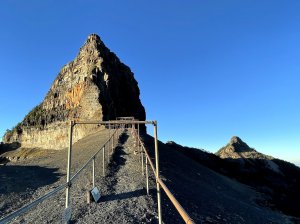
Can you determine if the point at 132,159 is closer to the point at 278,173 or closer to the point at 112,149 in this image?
the point at 112,149

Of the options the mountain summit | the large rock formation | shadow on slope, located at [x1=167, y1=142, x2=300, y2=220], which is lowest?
shadow on slope, located at [x1=167, y1=142, x2=300, y2=220]

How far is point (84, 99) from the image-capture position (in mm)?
65125

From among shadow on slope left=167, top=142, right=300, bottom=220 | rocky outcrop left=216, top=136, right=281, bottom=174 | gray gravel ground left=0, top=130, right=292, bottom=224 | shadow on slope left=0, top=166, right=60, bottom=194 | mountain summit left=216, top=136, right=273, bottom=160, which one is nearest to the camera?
gray gravel ground left=0, top=130, right=292, bottom=224

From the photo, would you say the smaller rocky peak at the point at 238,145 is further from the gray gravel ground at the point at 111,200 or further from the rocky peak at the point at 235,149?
the gray gravel ground at the point at 111,200

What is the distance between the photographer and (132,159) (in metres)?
21.2

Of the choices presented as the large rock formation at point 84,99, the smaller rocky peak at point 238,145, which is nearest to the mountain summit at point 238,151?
the smaller rocky peak at point 238,145

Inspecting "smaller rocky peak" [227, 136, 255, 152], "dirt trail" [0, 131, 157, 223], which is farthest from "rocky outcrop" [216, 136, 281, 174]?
"dirt trail" [0, 131, 157, 223]

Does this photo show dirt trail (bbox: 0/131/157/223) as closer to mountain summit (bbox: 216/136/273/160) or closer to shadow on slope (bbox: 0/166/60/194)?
shadow on slope (bbox: 0/166/60/194)

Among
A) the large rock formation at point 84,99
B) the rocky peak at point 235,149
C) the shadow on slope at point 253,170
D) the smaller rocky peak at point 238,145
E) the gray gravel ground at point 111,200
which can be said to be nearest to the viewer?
the gray gravel ground at point 111,200

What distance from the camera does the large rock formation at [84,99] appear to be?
6302 centimetres

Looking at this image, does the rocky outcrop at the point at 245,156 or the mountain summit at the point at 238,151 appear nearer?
the rocky outcrop at the point at 245,156

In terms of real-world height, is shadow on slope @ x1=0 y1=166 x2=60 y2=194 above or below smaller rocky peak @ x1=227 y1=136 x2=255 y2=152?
below

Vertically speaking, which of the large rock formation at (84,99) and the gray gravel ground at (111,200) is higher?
the large rock formation at (84,99)

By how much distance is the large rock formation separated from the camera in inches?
2481
